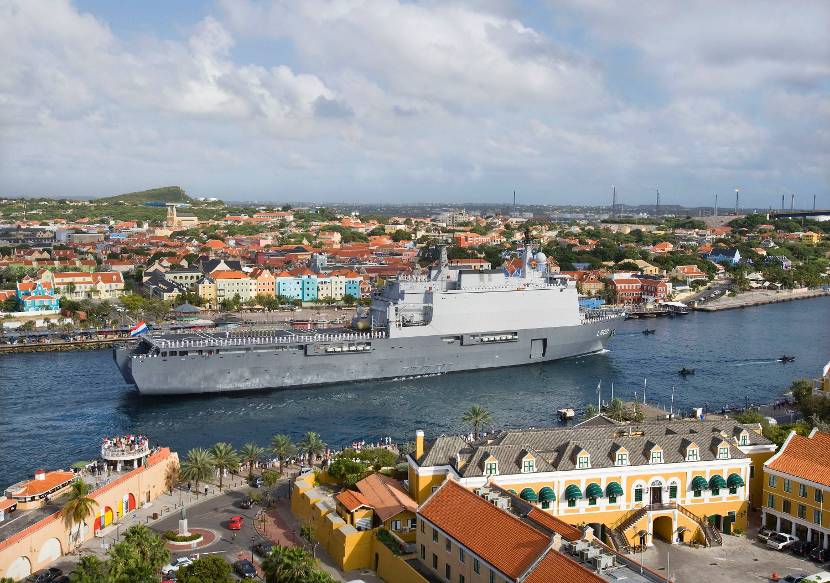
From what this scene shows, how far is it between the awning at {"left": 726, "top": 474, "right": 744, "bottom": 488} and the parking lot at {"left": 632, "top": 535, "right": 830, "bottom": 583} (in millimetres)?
1337

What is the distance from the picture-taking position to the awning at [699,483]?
63.6 ft

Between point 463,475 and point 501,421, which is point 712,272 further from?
point 463,475

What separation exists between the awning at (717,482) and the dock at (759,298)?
5473cm

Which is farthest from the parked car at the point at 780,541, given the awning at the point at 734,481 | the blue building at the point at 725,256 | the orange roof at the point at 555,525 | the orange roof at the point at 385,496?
the blue building at the point at 725,256

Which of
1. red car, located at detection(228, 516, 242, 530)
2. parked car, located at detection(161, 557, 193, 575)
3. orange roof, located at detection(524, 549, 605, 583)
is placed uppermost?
orange roof, located at detection(524, 549, 605, 583)

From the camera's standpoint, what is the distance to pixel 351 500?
18922mm

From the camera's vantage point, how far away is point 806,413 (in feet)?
94.4

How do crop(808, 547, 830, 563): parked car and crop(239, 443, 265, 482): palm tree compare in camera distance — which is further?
crop(239, 443, 265, 482): palm tree

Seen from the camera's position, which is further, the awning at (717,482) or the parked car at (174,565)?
the awning at (717,482)

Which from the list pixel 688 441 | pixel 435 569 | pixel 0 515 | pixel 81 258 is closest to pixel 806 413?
pixel 688 441

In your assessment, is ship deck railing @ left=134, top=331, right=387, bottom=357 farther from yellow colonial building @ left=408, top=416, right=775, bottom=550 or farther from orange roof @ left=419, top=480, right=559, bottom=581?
orange roof @ left=419, top=480, right=559, bottom=581

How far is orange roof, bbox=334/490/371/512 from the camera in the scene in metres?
18.6

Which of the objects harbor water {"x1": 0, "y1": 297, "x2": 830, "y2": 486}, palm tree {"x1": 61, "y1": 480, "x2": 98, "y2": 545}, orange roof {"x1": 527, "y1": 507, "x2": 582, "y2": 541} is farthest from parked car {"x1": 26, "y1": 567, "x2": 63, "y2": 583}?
orange roof {"x1": 527, "y1": 507, "x2": 582, "y2": 541}

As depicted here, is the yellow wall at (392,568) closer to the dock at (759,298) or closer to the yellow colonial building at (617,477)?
the yellow colonial building at (617,477)
